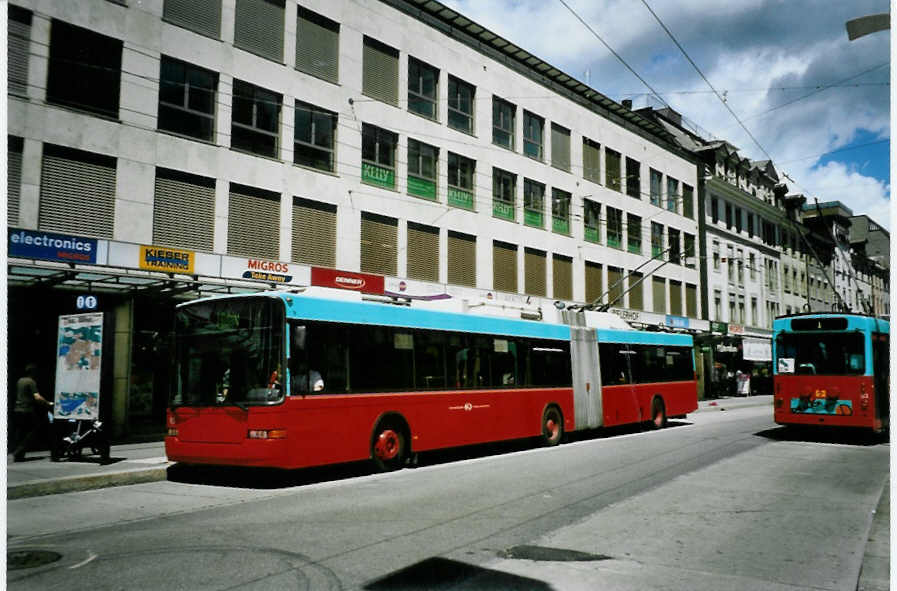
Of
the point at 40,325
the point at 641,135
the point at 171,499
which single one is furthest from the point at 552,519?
the point at 641,135

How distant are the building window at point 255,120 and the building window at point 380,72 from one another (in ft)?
11.9

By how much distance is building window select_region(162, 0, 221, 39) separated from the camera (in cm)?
1889

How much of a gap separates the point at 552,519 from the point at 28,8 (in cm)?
1563

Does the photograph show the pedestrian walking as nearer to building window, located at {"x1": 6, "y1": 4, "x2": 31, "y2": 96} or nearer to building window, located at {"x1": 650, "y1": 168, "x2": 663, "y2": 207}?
building window, located at {"x1": 6, "y1": 4, "x2": 31, "y2": 96}

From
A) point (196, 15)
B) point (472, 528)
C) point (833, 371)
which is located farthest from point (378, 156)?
point (472, 528)

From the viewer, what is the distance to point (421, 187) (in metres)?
25.8

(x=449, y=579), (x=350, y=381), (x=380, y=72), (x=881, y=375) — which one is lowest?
(x=449, y=579)

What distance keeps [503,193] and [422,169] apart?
496cm

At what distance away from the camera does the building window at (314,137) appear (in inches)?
864

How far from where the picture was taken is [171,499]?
9625 millimetres

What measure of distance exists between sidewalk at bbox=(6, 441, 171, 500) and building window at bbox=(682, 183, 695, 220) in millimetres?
36345

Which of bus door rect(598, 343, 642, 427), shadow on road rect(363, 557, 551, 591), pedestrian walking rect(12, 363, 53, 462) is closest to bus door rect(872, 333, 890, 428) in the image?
bus door rect(598, 343, 642, 427)

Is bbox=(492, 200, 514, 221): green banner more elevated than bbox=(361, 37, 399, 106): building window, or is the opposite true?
bbox=(361, 37, 399, 106): building window

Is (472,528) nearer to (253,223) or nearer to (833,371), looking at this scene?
(833,371)
